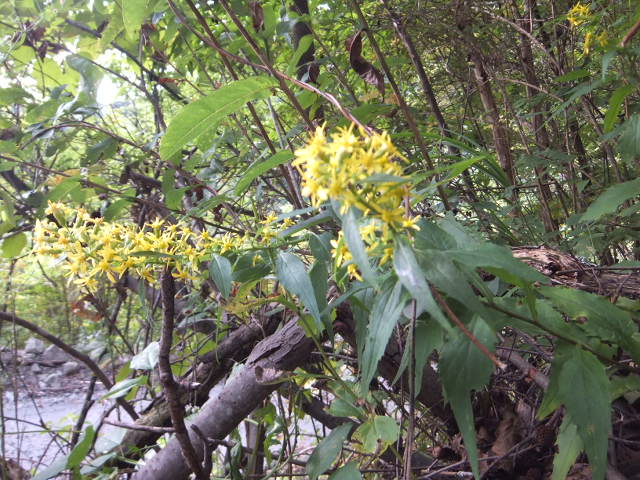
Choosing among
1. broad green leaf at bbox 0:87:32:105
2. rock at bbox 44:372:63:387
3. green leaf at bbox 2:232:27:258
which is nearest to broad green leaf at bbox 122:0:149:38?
broad green leaf at bbox 0:87:32:105

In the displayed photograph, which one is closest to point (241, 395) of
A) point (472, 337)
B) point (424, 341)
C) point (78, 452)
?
point (78, 452)

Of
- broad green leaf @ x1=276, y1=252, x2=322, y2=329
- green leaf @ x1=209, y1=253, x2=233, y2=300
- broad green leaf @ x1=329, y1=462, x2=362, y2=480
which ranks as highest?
green leaf @ x1=209, y1=253, x2=233, y2=300

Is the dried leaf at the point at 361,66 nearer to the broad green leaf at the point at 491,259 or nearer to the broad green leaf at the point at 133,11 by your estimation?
the broad green leaf at the point at 133,11

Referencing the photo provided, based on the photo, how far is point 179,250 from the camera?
3.16ft

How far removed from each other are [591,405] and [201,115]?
0.64 meters

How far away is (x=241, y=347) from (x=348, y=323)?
0.40 metres

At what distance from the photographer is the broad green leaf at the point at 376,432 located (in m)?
0.92

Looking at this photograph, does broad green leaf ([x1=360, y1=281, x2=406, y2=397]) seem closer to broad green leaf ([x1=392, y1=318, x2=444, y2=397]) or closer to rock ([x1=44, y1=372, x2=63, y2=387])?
broad green leaf ([x1=392, y1=318, x2=444, y2=397])

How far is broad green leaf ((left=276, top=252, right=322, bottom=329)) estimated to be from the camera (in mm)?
702

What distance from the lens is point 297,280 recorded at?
2.42 ft

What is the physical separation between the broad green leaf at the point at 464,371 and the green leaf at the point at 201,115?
17.9 inches

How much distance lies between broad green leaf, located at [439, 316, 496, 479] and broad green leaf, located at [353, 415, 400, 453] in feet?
1.06

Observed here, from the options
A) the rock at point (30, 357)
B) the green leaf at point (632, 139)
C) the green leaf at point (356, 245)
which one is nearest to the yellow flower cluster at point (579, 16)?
the green leaf at point (632, 139)

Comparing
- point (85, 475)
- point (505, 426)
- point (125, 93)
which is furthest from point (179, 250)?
point (125, 93)
